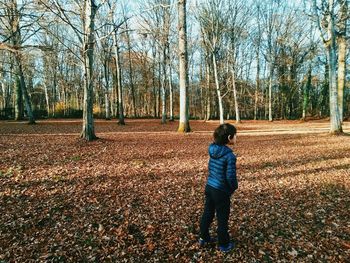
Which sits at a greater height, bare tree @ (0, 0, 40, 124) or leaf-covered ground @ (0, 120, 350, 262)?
bare tree @ (0, 0, 40, 124)

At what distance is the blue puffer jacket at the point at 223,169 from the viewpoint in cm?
361

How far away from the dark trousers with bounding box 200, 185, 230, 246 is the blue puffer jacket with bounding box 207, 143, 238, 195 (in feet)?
0.30

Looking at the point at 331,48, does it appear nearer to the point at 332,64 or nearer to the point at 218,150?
the point at 332,64

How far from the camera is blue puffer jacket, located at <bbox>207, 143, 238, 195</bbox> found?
3607 mm

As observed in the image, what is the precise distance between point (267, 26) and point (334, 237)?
121 feet

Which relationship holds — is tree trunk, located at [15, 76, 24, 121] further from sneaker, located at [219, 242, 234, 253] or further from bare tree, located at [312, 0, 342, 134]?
sneaker, located at [219, 242, 234, 253]

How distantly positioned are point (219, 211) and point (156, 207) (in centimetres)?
193

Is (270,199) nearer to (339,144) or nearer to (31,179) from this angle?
(31,179)

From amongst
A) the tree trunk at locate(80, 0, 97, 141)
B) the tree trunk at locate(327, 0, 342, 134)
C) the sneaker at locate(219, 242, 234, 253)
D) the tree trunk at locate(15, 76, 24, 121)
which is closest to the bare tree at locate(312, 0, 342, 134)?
the tree trunk at locate(327, 0, 342, 134)

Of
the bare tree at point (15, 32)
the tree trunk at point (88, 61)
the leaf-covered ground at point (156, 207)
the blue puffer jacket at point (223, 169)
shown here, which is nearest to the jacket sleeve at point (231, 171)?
the blue puffer jacket at point (223, 169)

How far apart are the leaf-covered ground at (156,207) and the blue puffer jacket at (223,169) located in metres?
1.03

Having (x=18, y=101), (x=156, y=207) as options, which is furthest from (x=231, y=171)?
(x=18, y=101)

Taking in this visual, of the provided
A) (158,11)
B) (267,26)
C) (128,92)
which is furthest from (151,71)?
(267,26)

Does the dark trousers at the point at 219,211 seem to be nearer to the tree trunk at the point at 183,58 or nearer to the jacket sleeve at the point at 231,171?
the jacket sleeve at the point at 231,171
